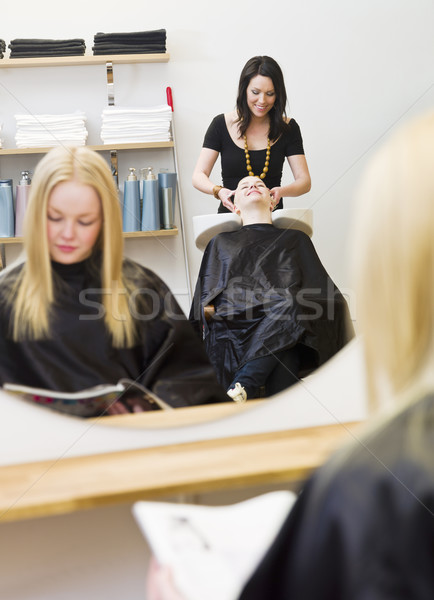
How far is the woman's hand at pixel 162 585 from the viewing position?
2.60 feet

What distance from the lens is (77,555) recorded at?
1.29 metres

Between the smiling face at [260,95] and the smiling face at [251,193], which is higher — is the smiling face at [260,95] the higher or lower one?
the higher one

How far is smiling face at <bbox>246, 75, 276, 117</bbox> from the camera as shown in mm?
1277

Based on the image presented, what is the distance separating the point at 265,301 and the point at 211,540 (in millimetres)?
510

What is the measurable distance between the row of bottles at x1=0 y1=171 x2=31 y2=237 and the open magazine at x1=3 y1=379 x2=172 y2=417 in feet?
0.89

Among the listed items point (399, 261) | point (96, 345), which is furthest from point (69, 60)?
point (399, 261)

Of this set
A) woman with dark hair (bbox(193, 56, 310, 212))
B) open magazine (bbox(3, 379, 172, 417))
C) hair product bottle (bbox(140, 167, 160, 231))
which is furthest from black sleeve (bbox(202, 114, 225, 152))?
open magazine (bbox(3, 379, 172, 417))

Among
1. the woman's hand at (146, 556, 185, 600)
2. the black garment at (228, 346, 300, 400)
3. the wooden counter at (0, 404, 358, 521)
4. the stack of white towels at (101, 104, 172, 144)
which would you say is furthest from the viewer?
the black garment at (228, 346, 300, 400)

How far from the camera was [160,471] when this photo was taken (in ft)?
3.90

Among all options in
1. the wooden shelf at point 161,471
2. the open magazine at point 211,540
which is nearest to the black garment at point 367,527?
the open magazine at point 211,540

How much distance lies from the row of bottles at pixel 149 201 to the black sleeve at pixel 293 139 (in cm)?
23

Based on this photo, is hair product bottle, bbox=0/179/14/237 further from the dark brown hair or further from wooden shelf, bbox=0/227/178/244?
the dark brown hair

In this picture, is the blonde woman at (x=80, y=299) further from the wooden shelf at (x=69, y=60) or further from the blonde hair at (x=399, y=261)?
the blonde hair at (x=399, y=261)

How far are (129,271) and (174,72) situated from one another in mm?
370
